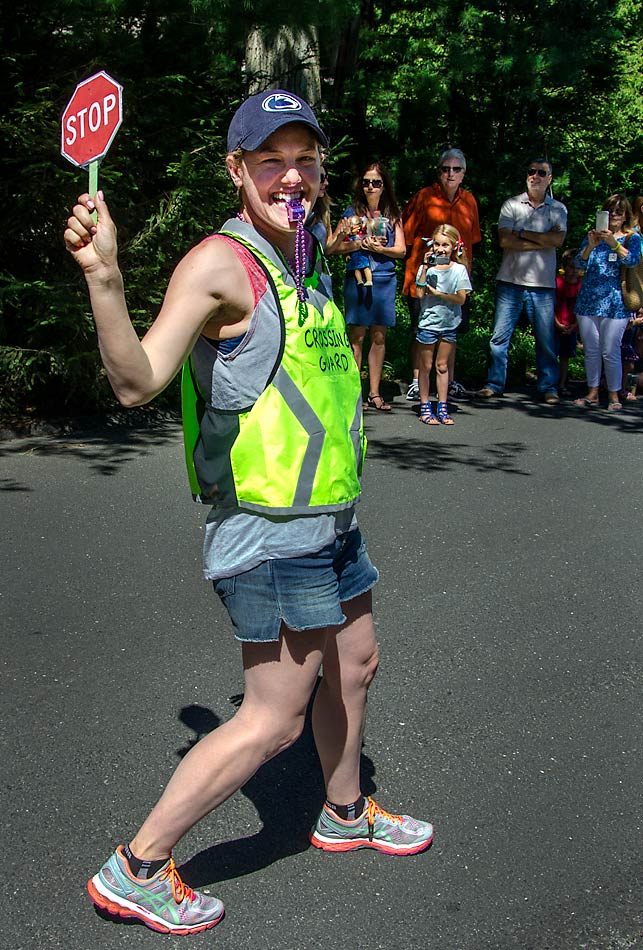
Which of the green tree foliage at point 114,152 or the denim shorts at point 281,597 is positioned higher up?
the green tree foliage at point 114,152

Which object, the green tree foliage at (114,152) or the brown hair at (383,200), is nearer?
the green tree foliage at (114,152)

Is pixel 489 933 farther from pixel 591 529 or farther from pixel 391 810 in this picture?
pixel 591 529

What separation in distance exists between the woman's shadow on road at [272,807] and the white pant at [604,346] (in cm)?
715

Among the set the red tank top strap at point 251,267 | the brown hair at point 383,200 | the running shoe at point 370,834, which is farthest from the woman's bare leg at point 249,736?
the brown hair at point 383,200

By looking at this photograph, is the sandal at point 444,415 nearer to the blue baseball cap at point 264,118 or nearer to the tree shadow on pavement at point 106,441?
the tree shadow on pavement at point 106,441

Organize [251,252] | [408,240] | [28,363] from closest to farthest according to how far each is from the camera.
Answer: [251,252] < [28,363] < [408,240]

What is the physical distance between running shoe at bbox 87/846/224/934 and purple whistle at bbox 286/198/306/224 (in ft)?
5.16

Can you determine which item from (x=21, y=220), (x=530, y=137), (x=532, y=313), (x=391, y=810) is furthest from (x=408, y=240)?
(x=391, y=810)

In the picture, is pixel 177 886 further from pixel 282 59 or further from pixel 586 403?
pixel 282 59

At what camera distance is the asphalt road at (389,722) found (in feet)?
9.33

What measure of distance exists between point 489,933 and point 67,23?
25.3 feet

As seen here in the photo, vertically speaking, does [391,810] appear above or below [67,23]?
below

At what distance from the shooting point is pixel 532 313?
416 inches

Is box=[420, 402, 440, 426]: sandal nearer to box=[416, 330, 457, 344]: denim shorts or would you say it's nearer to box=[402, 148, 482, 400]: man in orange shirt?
box=[416, 330, 457, 344]: denim shorts
